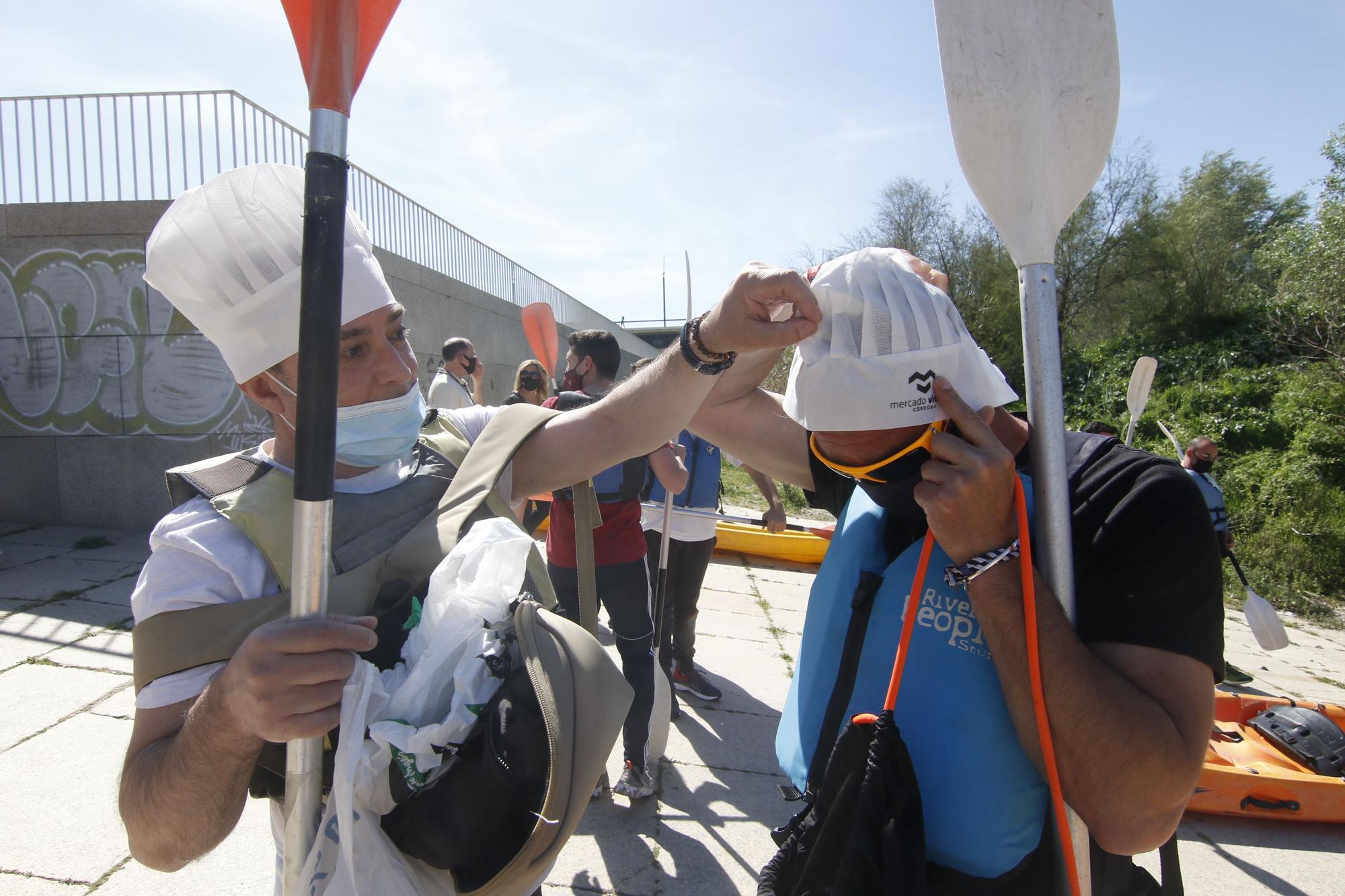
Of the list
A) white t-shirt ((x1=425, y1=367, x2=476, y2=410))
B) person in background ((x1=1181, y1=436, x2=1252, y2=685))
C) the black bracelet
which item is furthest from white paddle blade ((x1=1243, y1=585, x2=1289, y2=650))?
white t-shirt ((x1=425, y1=367, x2=476, y2=410))

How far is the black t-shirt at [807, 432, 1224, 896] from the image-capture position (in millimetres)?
1116

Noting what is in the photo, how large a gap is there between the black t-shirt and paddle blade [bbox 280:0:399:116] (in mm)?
1239

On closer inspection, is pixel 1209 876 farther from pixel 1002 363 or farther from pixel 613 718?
pixel 1002 363

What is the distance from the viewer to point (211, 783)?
3.46ft

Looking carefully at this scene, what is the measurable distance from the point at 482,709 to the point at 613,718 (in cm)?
19

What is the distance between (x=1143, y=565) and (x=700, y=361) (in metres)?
0.85

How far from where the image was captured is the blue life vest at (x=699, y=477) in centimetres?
493

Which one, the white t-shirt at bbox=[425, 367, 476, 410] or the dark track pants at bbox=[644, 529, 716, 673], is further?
the white t-shirt at bbox=[425, 367, 476, 410]

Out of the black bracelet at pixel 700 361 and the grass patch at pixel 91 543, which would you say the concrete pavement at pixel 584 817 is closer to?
the grass patch at pixel 91 543

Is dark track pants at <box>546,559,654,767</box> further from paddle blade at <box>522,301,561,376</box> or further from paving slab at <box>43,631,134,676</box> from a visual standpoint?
paddle blade at <box>522,301,561,376</box>

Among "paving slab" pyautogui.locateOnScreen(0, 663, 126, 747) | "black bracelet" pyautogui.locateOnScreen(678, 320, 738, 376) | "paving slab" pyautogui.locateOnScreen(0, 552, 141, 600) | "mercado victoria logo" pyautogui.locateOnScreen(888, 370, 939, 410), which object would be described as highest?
"black bracelet" pyautogui.locateOnScreen(678, 320, 738, 376)

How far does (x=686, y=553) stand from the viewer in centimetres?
480

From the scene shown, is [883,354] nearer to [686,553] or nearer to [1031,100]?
[1031,100]

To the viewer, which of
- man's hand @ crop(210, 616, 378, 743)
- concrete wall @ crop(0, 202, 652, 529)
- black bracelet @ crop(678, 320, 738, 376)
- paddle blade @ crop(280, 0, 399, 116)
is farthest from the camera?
concrete wall @ crop(0, 202, 652, 529)
